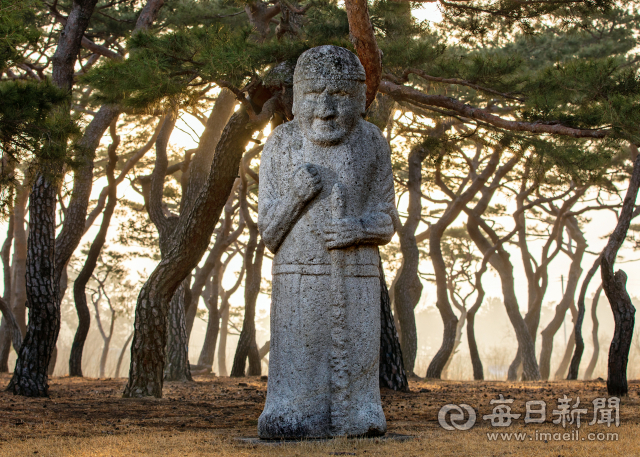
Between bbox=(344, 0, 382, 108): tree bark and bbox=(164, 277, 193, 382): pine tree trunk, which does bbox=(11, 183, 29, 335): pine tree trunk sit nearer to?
bbox=(164, 277, 193, 382): pine tree trunk

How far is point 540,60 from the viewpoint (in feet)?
47.6

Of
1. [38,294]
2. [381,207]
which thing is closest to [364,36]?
[381,207]

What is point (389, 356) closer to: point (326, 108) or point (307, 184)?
point (307, 184)

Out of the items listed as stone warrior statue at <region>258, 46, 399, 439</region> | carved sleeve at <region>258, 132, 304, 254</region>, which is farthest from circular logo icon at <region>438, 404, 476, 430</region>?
carved sleeve at <region>258, 132, 304, 254</region>

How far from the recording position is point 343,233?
4773 mm

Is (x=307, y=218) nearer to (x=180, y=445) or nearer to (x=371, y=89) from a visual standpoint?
(x=180, y=445)

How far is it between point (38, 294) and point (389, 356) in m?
4.36

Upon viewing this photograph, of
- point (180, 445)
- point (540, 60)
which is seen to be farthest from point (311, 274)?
point (540, 60)

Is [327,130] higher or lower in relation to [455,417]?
higher

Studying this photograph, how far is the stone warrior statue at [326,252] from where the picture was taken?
4.76m

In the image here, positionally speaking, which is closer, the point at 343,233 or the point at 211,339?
the point at 343,233

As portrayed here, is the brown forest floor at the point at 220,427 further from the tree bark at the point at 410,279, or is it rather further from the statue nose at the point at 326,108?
the tree bark at the point at 410,279

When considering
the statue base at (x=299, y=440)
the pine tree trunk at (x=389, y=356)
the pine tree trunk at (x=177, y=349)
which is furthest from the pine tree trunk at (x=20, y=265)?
the statue base at (x=299, y=440)

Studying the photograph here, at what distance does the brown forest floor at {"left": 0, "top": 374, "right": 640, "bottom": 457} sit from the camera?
14.3 feet
